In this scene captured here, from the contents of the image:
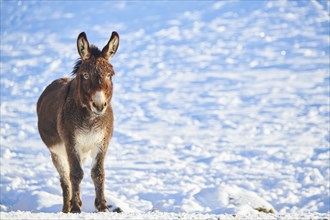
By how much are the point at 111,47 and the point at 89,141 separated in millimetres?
1866

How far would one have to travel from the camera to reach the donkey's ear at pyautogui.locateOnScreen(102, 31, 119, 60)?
35.9 feet

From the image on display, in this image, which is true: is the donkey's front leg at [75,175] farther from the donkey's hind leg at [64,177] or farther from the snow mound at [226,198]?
the snow mound at [226,198]

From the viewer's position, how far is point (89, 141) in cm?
1086

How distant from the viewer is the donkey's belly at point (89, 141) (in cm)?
1079

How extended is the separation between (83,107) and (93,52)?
1.09 meters

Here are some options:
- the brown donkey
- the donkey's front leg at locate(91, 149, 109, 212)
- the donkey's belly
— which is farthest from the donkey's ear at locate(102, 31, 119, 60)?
the donkey's front leg at locate(91, 149, 109, 212)

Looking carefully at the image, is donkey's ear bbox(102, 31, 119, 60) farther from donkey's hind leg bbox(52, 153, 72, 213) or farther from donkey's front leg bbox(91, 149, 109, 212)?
donkey's hind leg bbox(52, 153, 72, 213)

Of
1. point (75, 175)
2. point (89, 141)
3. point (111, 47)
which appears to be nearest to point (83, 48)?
point (111, 47)

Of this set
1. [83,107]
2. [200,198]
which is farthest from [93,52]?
[200,198]

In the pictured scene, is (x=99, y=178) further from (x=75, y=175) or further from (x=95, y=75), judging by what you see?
(x=95, y=75)

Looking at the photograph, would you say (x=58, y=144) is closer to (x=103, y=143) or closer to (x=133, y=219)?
(x=103, y=143)

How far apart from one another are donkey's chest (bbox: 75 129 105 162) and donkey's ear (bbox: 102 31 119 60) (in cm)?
147

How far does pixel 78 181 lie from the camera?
35.7ft

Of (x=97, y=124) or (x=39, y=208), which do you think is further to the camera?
(x=39, y=208)
